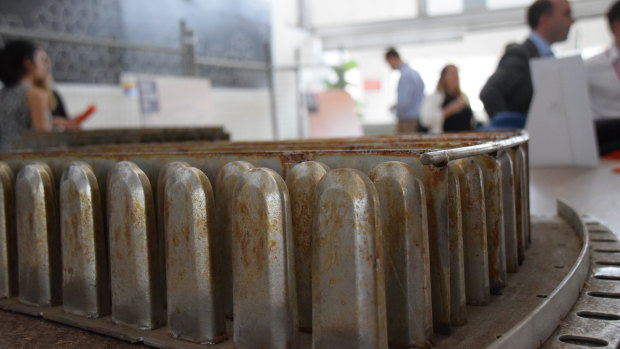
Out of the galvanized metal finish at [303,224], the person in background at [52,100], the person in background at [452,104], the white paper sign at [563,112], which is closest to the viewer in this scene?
the galvanized metal finish at [303,224]

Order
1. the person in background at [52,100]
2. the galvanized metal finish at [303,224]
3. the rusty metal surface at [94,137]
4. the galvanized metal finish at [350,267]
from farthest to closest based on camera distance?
1. the person in background at [52,100]
2. the rusty metal surface at [94,137]
3. the galvanized metal finish at [303,224]
4. the galvanized metal finish at [350,267]

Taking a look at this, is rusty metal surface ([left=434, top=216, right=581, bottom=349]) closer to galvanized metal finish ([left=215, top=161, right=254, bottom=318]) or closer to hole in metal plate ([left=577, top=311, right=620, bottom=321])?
hole in metal plate ([left=577, top=311, right=620, bottom=321])

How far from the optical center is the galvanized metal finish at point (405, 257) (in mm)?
583

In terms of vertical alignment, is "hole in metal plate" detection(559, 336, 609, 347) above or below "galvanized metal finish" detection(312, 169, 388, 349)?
below

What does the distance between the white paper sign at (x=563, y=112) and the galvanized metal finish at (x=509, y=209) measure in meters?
1.32

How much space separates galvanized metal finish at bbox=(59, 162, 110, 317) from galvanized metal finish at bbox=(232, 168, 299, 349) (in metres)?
0.27

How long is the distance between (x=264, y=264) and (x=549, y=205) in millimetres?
1014

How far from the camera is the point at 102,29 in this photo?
472 cm

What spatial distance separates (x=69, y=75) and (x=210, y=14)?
2.56m

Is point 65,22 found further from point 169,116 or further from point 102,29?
point 169,116

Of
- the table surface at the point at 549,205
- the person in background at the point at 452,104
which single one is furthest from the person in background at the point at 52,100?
the person in background at the point at 452,104

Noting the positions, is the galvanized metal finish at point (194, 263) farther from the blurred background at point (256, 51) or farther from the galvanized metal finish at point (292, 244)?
the blurred background at point (256, 51)

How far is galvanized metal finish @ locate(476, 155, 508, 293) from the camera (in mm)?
743

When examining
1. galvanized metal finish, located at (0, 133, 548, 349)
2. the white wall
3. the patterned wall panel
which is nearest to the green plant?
the patterned wall panel
